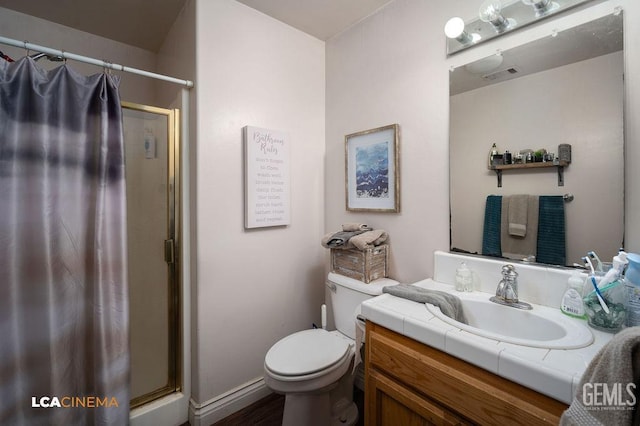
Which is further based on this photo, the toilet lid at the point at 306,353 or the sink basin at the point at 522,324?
the toilet lid at the point at 306,353

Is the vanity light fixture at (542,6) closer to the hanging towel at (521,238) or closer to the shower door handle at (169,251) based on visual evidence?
the hanging towel at (521,238)

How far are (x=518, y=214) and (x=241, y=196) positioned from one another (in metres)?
1.43

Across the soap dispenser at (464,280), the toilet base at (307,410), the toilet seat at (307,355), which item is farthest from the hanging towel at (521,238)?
the toilet base at (307,410)

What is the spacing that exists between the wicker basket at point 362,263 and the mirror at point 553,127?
1.36ft

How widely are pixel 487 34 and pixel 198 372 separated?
2244 mm

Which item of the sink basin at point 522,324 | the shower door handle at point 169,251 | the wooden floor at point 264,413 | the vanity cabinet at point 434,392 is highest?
the shower door handle at point 169,251

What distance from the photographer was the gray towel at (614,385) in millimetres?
503

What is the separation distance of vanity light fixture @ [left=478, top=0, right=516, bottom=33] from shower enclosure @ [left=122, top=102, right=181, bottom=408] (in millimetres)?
1625

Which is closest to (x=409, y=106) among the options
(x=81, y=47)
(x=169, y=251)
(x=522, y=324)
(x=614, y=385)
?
(x=522, y=324)

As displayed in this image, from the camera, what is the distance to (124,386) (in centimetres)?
134

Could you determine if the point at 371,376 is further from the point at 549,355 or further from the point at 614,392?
the point at 614,392

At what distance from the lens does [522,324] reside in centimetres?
107

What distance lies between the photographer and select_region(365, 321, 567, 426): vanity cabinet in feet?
2.39

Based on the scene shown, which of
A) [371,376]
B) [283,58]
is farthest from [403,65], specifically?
[371,376]
